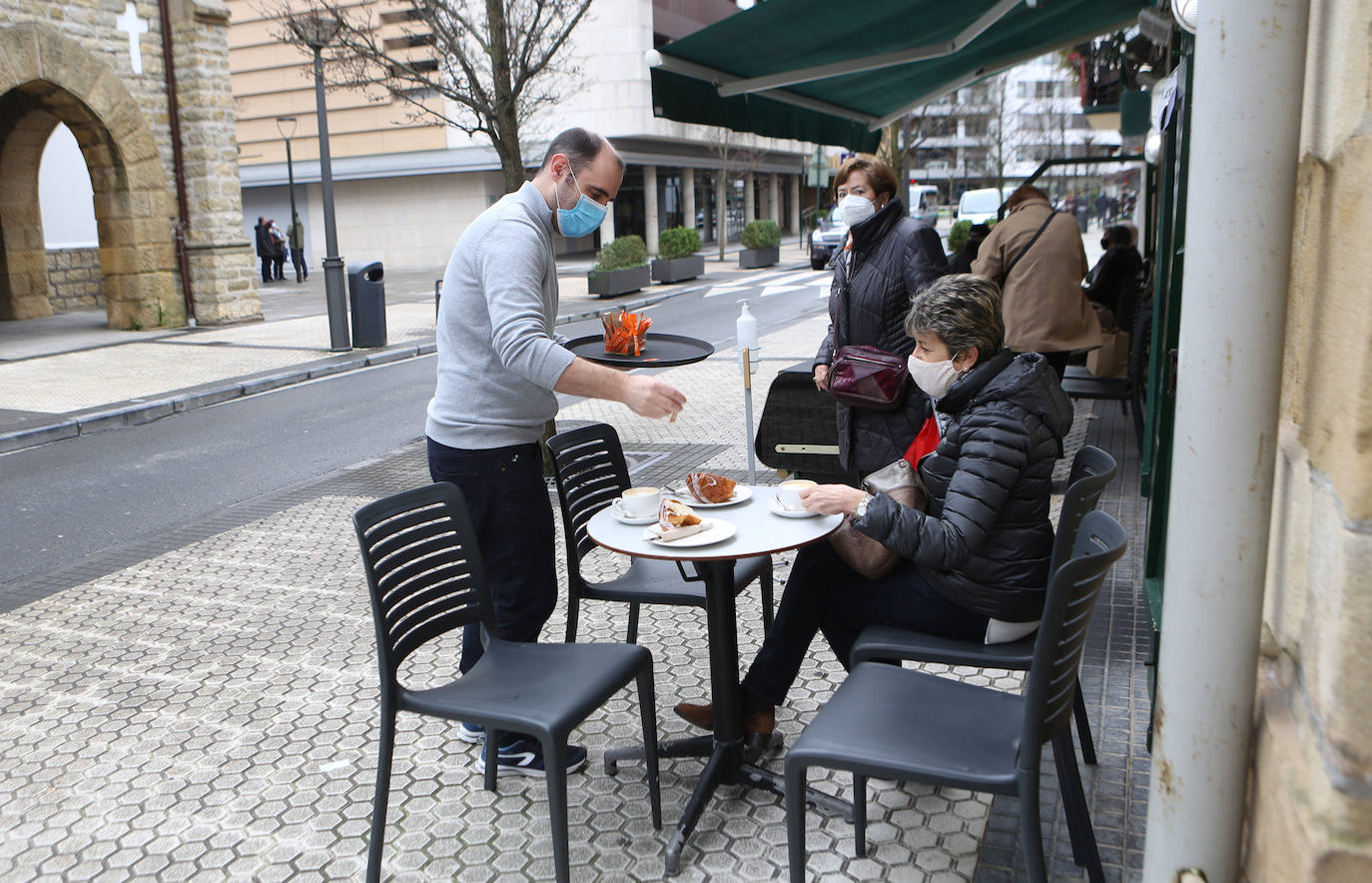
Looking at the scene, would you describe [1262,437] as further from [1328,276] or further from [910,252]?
[910,252]

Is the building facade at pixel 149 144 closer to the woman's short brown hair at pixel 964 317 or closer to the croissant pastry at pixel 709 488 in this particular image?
the croissant pastry at pixel 709 488

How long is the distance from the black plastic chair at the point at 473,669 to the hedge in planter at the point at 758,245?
29797 mm

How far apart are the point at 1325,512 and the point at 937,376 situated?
1.80 metres

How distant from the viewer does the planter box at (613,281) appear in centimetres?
2291

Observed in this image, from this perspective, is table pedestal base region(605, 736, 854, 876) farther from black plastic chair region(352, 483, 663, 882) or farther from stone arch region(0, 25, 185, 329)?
stone arch region(0, 25, 185, 329)

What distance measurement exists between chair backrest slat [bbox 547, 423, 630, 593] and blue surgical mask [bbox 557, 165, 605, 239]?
740 mm

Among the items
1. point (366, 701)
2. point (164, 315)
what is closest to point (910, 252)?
point (366, 701)

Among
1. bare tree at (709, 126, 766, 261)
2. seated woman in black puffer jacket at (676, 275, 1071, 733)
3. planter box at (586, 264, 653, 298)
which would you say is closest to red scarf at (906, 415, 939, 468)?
seated woman in black puffer jacket at (676, 275, 1071, 733)

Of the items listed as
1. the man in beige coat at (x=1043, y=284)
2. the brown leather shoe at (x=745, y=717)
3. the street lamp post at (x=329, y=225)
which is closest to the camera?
the brown leather shoe at (x=745, y=717)

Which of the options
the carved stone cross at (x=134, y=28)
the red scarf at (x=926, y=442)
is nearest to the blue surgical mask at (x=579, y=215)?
the red scarf at (x=926, y=442)

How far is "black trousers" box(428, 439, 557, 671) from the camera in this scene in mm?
3578

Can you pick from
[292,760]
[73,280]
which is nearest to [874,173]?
[292,760]

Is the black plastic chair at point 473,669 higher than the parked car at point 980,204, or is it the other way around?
the parked car at point 980,204

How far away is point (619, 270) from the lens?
76.2ft
